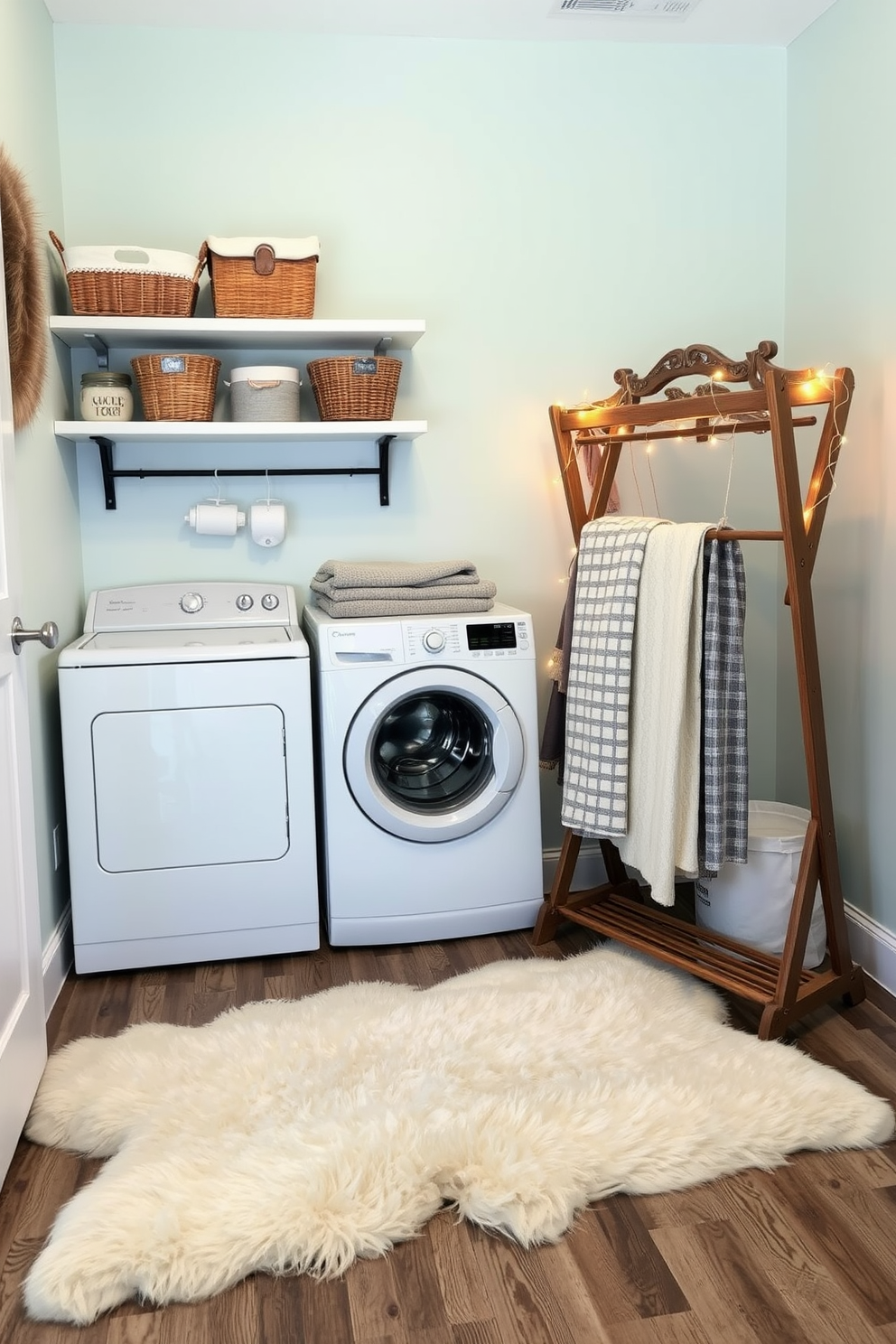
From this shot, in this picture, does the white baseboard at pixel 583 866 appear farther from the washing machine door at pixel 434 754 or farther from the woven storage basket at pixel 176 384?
the woven storage basket at pixel 176 384

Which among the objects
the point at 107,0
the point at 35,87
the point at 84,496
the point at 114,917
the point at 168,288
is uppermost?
the point at 107,0

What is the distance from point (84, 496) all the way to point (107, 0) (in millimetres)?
1221

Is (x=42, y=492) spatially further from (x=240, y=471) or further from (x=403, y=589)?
(x=403, y=589)

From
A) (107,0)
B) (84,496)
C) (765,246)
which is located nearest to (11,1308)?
(84,496)

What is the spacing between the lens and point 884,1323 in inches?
58.6

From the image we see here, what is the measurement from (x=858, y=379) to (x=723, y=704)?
0.93 meters

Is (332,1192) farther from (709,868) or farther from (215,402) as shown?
(215,402)

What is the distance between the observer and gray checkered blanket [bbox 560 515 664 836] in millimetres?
2434

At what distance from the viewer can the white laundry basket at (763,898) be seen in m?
2.54

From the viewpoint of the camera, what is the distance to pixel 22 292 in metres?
2.25

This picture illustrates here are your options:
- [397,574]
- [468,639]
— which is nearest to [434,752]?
[468,639]

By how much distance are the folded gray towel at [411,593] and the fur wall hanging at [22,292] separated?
32.4 inches

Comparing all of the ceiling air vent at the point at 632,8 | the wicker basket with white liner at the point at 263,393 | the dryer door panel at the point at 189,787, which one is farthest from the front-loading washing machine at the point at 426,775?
the ceiling air vent at the point at 632,8

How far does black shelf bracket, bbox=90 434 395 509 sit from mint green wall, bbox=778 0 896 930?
120cm
